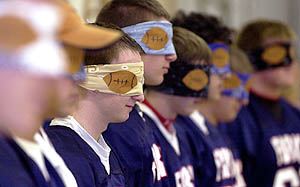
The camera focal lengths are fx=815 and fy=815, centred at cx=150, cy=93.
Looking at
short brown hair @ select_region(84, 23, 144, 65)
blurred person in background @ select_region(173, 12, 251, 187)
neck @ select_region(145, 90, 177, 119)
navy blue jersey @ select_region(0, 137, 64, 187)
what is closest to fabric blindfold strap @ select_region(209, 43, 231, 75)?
blurred person in background @ select_region(173, 12, 251, 187)

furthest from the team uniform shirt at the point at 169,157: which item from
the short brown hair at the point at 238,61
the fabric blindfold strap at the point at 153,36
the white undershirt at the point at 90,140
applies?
the short brown hair at the point at 238,61

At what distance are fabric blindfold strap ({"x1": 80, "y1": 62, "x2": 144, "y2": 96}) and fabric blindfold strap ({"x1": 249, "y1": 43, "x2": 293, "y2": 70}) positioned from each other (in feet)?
5.30

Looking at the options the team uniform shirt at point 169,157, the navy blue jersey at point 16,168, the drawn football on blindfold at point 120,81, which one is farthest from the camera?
the team uniform shirt at point 169,157

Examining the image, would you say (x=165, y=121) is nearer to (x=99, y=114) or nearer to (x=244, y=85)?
(x=99, y=114)

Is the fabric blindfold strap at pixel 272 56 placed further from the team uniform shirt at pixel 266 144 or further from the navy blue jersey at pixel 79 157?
the navy blue jersey at pixel 79 157

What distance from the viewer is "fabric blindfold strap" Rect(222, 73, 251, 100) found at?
2965mm

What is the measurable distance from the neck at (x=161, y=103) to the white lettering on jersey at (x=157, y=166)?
0.58 ft

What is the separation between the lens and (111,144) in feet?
6.53

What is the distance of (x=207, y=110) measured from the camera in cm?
283

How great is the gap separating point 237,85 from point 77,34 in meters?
2.02

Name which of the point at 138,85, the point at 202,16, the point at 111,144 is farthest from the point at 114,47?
the point at 202,16

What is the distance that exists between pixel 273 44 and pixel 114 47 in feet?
5.35

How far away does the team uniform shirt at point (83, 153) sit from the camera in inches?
63.9

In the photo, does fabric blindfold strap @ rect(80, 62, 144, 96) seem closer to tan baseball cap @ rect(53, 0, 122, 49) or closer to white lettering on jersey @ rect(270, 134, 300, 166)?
tan baseball cap @ rect(53, 0, 122, 49)
